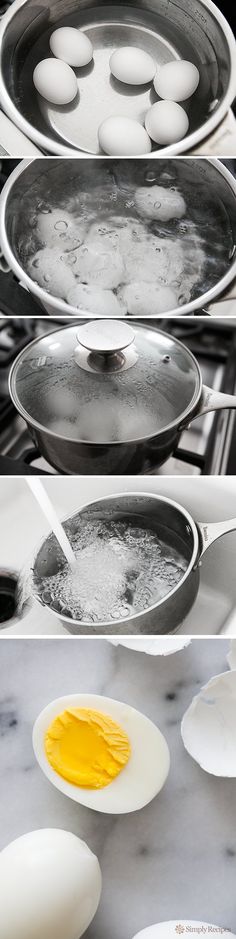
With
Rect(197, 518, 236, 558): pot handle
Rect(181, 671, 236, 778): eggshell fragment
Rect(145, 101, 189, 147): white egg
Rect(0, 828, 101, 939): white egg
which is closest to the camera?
Rect(0, 828, 101, 939): white egg

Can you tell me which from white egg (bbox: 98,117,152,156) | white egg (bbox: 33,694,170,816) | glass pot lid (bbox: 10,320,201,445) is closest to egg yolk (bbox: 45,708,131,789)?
white egg (bbox: 33,694,170,816)

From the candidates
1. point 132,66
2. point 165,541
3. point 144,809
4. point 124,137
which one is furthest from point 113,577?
point 132,66

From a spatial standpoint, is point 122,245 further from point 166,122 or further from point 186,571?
point 186,571

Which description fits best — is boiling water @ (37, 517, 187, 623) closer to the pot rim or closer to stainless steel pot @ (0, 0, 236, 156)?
the pot rim

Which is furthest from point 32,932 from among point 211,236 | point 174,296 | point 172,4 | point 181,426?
point 172,4

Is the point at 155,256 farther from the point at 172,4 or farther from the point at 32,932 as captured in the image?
the point at 32,932

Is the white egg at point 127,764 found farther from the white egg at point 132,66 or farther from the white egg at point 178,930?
the white egg at point 132,66

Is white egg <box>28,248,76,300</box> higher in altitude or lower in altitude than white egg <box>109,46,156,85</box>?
lower

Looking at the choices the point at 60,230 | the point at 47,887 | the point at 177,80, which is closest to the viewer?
the point at 47,887
